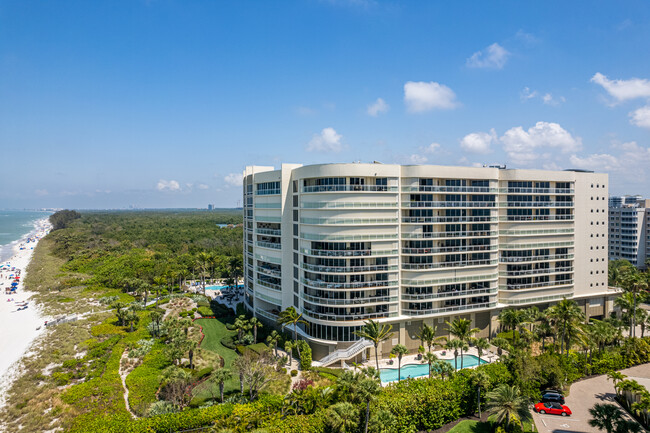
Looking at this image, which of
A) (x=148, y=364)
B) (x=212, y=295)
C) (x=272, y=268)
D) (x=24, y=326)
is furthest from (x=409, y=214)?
(x=24, y=326)

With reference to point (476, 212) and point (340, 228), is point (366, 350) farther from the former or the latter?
point (476, 212)

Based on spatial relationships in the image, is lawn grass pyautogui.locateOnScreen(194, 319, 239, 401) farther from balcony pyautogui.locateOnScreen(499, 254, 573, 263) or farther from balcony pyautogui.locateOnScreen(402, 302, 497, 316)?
balcony pyautogui.locateOnScreen(499, 254, 573, 263)

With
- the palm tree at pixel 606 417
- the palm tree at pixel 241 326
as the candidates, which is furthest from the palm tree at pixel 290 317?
the palm tree at pixel 606 417

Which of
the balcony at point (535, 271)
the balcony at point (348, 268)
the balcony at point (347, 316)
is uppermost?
the balcony at point (348, 268)

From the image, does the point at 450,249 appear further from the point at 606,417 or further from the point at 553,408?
the point at 606,417

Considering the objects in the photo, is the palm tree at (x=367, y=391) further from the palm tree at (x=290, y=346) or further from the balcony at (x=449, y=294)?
the balcony at (x=449, y=294)

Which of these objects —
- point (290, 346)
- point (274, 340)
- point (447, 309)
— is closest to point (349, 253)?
point (290, 346)
